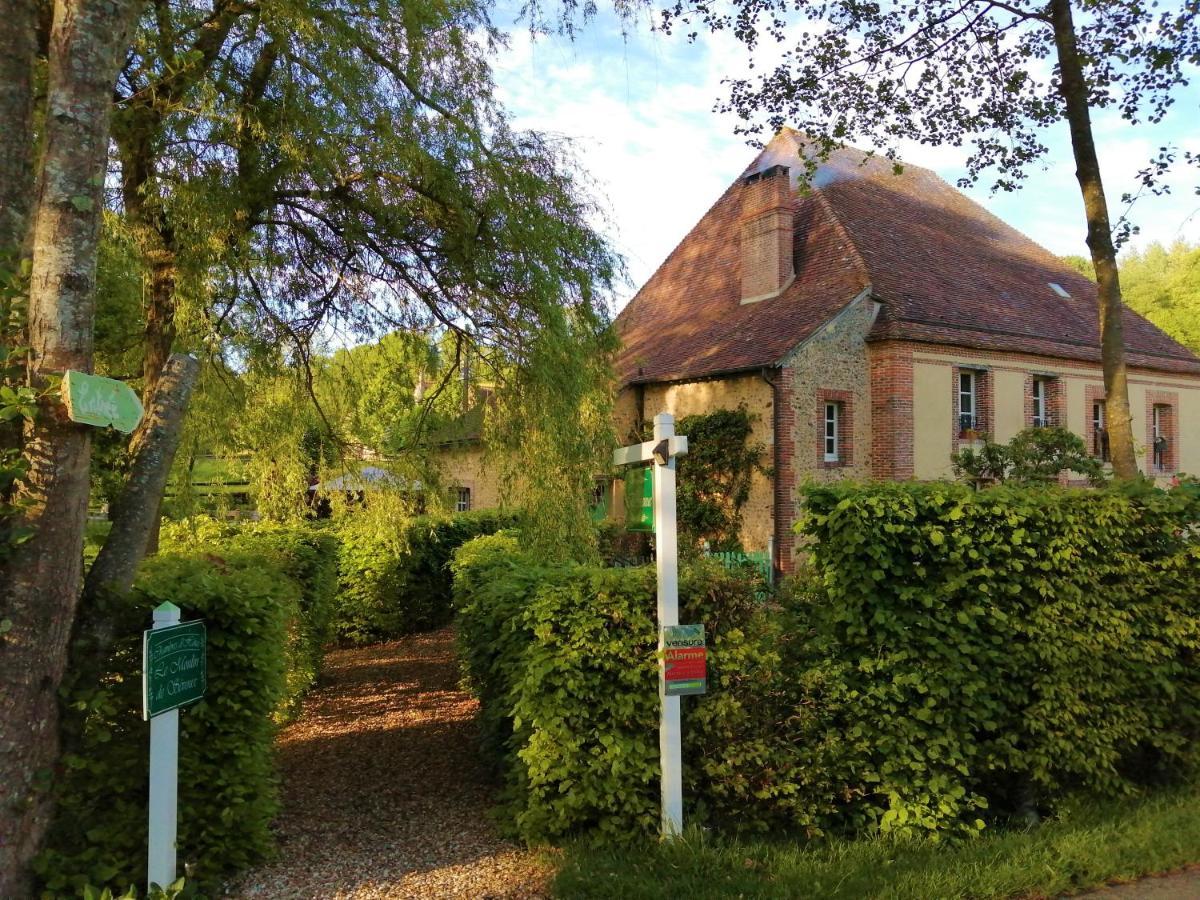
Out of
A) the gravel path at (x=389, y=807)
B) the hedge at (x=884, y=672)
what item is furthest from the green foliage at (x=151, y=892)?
the hedge at (x=884, y=672)

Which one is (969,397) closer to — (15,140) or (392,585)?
(392,585)

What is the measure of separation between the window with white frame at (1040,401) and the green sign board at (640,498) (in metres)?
18.3

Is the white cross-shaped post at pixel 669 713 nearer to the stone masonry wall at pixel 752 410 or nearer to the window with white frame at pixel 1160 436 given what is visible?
the stone masonry wall at pixel 752 410

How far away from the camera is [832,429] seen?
17.7 m

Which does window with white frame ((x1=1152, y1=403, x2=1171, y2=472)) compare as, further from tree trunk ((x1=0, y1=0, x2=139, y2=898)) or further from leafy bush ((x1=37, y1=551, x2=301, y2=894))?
tree trunk ((x1=0, y1=0, x2=139, y2=898))

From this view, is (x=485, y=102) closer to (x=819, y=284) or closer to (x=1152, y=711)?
(x=1152, y=711)

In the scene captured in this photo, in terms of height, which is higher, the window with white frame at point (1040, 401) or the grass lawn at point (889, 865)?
the window with white frame at point (1040, 401)

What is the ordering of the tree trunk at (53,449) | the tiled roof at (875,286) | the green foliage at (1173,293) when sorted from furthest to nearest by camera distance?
the green foliage at (1173,293)
the tiled roof at (875,286)
the tree trunk at (53,449)

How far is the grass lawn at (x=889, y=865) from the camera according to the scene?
154 inches

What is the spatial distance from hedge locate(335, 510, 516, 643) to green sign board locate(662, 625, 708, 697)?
7.01 meters

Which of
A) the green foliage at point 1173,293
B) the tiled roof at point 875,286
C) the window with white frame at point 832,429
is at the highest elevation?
the green foliage at point 1173,293

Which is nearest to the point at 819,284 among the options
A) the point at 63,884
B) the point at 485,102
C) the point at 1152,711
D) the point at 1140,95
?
the point at 1140,95

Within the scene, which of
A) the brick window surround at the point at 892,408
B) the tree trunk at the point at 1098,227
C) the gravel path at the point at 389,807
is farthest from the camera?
the brick window surround at the point at 892,408

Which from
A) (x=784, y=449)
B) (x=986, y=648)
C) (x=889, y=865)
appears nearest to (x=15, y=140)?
(x=889, y=865)
